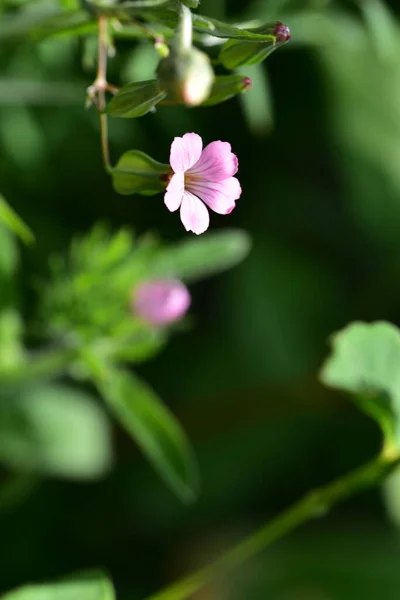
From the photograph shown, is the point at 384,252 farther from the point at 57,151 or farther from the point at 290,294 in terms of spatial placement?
the point at 57,151

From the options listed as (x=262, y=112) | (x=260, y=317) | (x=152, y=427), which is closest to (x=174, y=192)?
(x=152, y=427)

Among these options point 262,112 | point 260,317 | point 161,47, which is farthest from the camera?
point 260,317

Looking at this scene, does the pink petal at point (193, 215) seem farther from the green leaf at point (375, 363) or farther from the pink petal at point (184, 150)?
the green leaf at point (375, 363)

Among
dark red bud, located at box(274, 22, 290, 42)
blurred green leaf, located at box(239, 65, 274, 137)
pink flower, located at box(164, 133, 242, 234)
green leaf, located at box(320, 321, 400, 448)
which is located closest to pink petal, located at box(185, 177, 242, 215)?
pink flower, located at box(164, 133, 242, 234)

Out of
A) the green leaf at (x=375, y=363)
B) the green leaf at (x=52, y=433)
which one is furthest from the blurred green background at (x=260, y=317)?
the green leaf at (x=375, y=363)

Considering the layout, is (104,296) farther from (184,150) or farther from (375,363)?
(184,150)

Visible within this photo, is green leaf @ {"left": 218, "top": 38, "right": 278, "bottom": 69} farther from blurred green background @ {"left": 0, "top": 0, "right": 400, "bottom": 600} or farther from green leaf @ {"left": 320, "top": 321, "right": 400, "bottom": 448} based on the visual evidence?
blurred green background @ {"left": 0, "top": 0, "right": 400, "bottom": 600}
